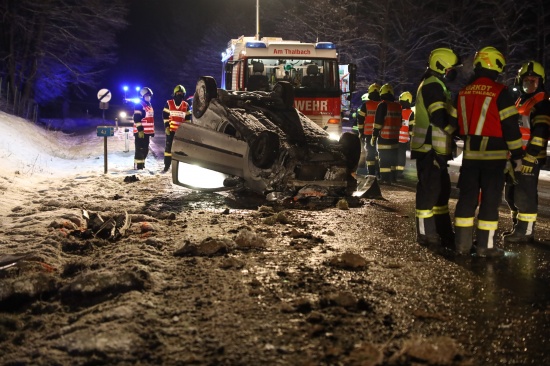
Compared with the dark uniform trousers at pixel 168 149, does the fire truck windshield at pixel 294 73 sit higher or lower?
higher

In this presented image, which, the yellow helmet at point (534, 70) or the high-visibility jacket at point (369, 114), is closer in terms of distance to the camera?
the yellow helmet at point (534, 70)

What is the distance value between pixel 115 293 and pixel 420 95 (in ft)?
12.3

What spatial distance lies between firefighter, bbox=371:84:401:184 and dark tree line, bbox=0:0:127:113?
65.1 feet

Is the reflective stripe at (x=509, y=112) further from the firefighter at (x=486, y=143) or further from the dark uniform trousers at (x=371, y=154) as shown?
the dark uniform trousers at (x=371, y=154)

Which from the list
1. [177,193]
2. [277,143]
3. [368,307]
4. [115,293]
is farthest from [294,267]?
[177,193]

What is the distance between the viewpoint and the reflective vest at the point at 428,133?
5469 millimetres

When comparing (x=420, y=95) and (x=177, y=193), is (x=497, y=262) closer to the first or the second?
(x=420, y=95)

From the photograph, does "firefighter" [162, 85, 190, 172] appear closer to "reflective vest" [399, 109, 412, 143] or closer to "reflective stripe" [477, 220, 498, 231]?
"reflective vest" [399, 109, 412, 143]

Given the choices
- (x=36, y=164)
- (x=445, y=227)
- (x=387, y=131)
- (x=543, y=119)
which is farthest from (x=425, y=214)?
(x=36, y=164)

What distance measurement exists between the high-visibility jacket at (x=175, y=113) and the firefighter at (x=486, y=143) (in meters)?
7.48

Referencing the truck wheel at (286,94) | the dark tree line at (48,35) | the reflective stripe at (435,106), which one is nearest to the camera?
the reflective stripe at (435,106)

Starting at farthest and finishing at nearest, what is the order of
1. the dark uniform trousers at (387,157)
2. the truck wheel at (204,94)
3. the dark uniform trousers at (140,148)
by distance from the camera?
the dark uniform trousers at (140,148), the dark uniform trousers at (387,157), the truck wheel at (204,94)

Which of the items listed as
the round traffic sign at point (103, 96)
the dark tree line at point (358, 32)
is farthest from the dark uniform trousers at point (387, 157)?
the dark tree line at point (358, 32)

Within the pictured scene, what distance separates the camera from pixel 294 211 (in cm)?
746
